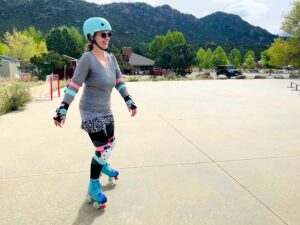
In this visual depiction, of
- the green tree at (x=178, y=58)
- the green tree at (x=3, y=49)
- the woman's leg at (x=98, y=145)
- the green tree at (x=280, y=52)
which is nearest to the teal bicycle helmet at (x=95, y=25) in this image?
the woman's leg at (x=98, y=145)

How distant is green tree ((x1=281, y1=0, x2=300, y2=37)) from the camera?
142ft

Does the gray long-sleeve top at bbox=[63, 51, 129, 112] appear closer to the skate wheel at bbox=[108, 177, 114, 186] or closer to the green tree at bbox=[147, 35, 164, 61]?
the skate wheel at bbox=[108, 177, 114, 186]

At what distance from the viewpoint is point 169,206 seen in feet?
10.5

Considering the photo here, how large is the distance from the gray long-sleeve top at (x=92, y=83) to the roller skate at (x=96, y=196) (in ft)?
2.48

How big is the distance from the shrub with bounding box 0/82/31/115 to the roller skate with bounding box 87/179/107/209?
6935 mm

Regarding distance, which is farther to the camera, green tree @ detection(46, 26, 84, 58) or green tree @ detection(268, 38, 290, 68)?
green tree @ detection(46, 26, 84, 58)

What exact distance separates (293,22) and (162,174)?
46.1m

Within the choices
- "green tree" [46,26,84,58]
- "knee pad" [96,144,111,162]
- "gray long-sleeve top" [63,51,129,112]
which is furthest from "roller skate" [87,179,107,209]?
"green tree" [46,26,84,58]

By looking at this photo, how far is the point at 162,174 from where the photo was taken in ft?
13.5

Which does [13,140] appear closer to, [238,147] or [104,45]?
[104,45]

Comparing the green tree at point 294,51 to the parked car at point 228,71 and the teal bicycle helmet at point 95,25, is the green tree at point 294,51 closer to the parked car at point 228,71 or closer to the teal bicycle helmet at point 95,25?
the parked car at point 228,71

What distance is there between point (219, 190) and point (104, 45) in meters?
2.00

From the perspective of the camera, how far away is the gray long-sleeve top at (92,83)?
10.4 feet

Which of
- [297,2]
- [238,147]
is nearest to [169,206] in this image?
[238,147]
